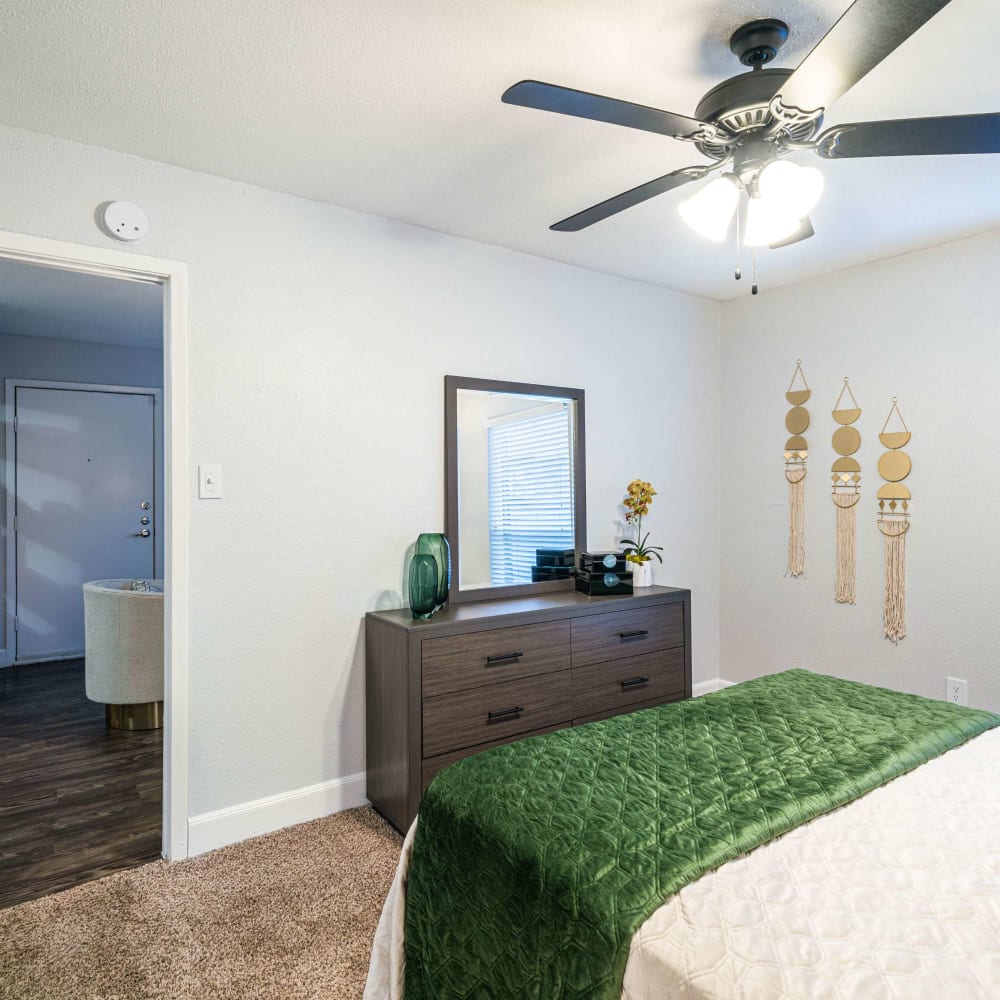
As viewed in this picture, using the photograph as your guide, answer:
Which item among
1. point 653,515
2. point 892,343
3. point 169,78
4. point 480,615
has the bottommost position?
point 480,615

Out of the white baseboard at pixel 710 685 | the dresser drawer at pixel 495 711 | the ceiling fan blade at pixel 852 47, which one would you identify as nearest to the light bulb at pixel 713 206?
the ceiling fan blade at pixel 852 47

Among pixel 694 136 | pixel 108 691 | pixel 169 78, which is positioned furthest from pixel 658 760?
pixel 108 691

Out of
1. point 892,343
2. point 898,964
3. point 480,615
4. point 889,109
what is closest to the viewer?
point 898,964

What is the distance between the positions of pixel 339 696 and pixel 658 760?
5.10 ft

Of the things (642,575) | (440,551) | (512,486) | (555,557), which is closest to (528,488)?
(512,486)

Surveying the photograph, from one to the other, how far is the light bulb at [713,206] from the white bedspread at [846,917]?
1413 millimetres

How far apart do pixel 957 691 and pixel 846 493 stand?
1039mm

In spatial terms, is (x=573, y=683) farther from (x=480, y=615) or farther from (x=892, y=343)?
(x=892, y=343)

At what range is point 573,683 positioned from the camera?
285 cm

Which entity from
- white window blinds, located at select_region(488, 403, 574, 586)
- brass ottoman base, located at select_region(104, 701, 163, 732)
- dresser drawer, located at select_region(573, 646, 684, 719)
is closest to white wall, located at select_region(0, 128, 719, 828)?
white window blinds, located at select_region(488, 403, 574, 586)

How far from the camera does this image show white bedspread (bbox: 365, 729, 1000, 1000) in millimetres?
885

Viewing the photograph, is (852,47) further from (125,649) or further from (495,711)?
(125,649)

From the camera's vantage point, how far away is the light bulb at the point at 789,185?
1.58 m

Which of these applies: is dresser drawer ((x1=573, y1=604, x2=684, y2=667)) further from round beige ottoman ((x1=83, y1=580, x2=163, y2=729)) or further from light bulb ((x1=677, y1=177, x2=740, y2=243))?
round beige ottoman ((x1=83, y1=580, x2=163, y2=729))
